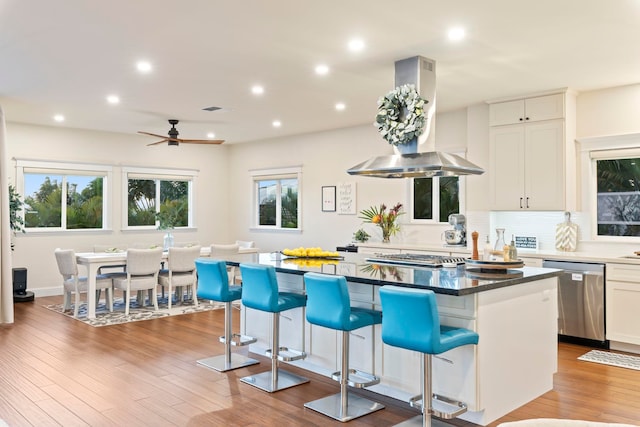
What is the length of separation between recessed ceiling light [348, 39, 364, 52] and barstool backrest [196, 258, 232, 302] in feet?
6.94

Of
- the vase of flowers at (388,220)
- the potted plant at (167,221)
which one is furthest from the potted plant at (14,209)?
→ the vase of flowers at (388,220)

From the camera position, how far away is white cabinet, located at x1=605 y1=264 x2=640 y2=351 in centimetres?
506

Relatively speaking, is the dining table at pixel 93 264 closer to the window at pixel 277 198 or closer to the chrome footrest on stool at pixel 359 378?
the window at pixel 277 198

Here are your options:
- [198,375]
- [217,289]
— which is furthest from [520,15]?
[198,375]

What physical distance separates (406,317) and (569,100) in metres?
4.07

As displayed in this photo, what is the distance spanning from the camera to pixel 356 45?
4309mm

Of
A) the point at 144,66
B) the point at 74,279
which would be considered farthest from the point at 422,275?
the point at 74,279

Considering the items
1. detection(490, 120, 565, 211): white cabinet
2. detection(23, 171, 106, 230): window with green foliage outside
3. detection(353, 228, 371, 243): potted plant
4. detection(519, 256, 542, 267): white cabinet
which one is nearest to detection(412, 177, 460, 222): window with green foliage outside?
detection(353, 228, 371, 243): potted plant

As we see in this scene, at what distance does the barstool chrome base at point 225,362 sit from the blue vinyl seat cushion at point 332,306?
1.31 metres

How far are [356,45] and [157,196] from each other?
21.2ft

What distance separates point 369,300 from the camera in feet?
12.8

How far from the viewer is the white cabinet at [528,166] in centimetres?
579

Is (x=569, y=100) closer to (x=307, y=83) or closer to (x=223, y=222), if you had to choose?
(x=307, y=83)

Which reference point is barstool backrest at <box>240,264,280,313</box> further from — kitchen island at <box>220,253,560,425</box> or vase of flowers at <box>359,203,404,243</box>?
vase of flowers at <box>359,203,404,243</box>
